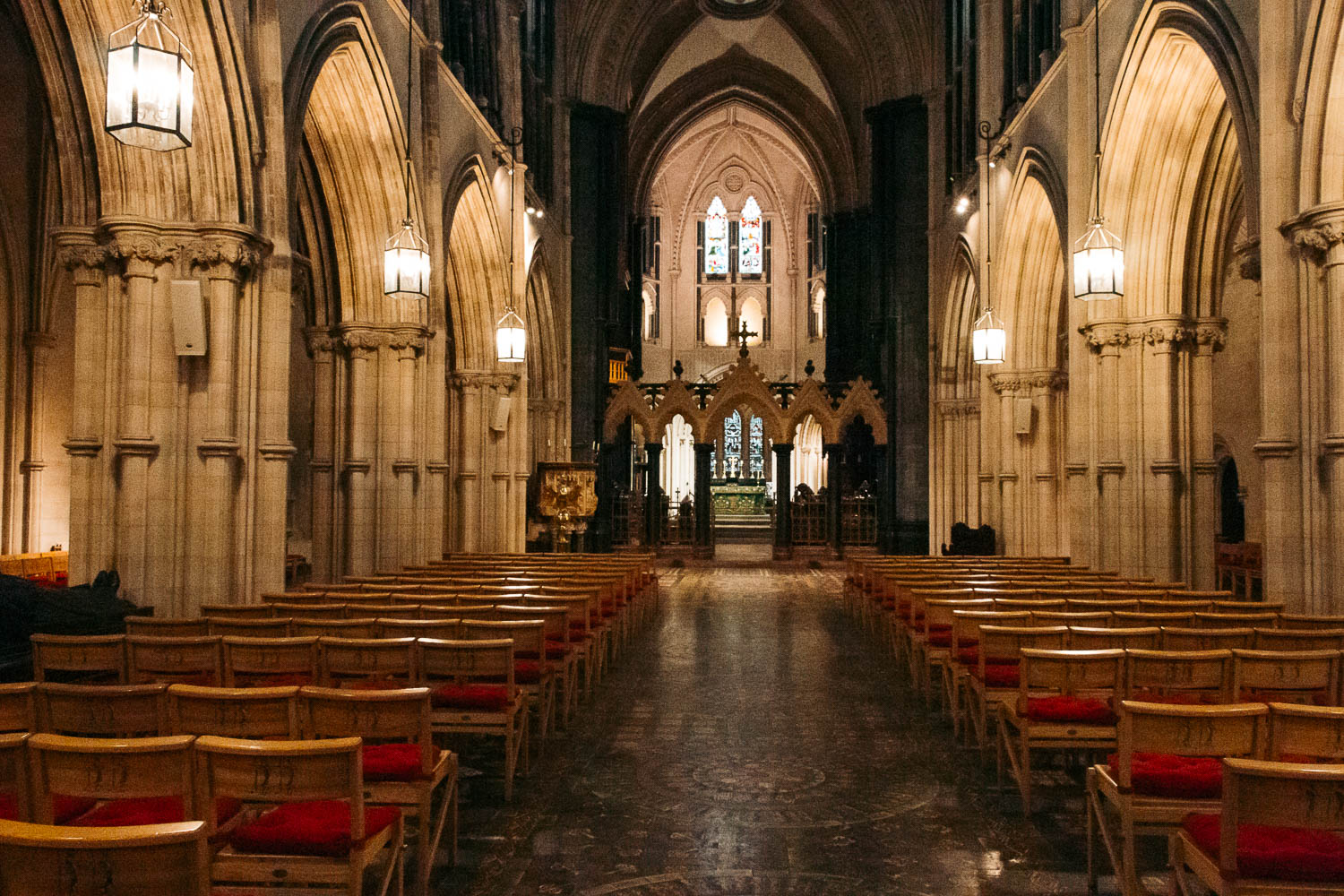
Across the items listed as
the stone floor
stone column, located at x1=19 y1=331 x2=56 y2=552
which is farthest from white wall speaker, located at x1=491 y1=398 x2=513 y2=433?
the stone floor

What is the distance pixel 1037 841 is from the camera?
4.68 meters

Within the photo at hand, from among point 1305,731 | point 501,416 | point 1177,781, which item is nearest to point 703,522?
point 501,416

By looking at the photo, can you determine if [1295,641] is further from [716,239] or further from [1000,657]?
[716,239]

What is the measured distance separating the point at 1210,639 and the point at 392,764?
4.21m

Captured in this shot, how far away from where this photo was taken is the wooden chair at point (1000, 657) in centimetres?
575

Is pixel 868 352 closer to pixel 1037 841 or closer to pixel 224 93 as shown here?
pixel 224 93

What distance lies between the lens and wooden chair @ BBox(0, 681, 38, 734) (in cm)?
397

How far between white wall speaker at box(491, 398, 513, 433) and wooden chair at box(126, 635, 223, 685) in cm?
1268

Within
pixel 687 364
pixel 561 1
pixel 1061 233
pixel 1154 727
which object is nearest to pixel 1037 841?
pixel 1154 727

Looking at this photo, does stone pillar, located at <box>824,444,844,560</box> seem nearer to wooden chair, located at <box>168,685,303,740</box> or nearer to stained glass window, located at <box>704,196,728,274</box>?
wooden chair, located at <box>168,685,303,740</box>

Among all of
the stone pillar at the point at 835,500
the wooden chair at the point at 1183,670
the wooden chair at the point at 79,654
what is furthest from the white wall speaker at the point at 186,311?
the stone pillar at the point at 835,500

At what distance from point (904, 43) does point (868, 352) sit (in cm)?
781

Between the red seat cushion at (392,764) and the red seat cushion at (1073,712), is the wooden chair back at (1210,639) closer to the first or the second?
the red seat cushion at (1073,712)

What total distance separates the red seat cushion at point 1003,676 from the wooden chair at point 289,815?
3851mm
